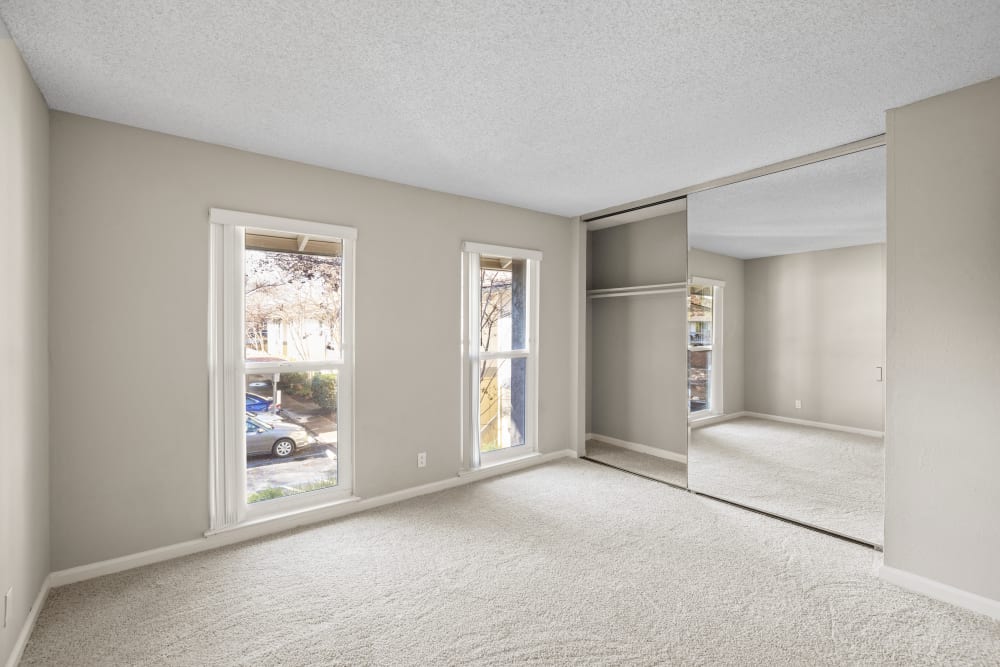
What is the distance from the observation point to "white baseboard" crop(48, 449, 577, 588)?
2.52 meters

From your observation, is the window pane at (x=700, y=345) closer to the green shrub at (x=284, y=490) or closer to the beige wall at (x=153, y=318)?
the beige wall at (x=153, y=318)

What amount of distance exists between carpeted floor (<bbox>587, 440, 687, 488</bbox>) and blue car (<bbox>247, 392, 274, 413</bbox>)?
9.82 ft

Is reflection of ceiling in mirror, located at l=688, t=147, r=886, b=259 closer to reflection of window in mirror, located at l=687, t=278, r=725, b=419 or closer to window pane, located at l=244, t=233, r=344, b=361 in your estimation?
reflection of window in mirror, located at l=687, t=278, r=725, b=419

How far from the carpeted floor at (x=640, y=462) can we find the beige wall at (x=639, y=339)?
0.49ft

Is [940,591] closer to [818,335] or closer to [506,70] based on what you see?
[818,335]

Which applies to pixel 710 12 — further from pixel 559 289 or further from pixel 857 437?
pixel 559 289

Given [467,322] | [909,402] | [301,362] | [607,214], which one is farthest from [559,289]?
[909,402]

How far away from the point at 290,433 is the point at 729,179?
3539mm

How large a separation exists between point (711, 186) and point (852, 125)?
3.41 feet

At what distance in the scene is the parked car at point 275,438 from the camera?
309 cm

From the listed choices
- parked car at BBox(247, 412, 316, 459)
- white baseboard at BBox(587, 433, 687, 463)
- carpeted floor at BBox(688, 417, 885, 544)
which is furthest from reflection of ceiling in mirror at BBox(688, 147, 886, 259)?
parked car at BBox(247, 412, 316, 459)

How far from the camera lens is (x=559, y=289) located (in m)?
4.78

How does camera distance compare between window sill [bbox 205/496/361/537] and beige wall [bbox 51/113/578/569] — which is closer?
beige wall [bbox 51/113/578/569]

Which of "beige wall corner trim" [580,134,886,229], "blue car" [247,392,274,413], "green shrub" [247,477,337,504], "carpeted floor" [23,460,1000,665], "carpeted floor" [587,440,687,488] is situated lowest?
"carpeted floor" [23,460,1000,665]
